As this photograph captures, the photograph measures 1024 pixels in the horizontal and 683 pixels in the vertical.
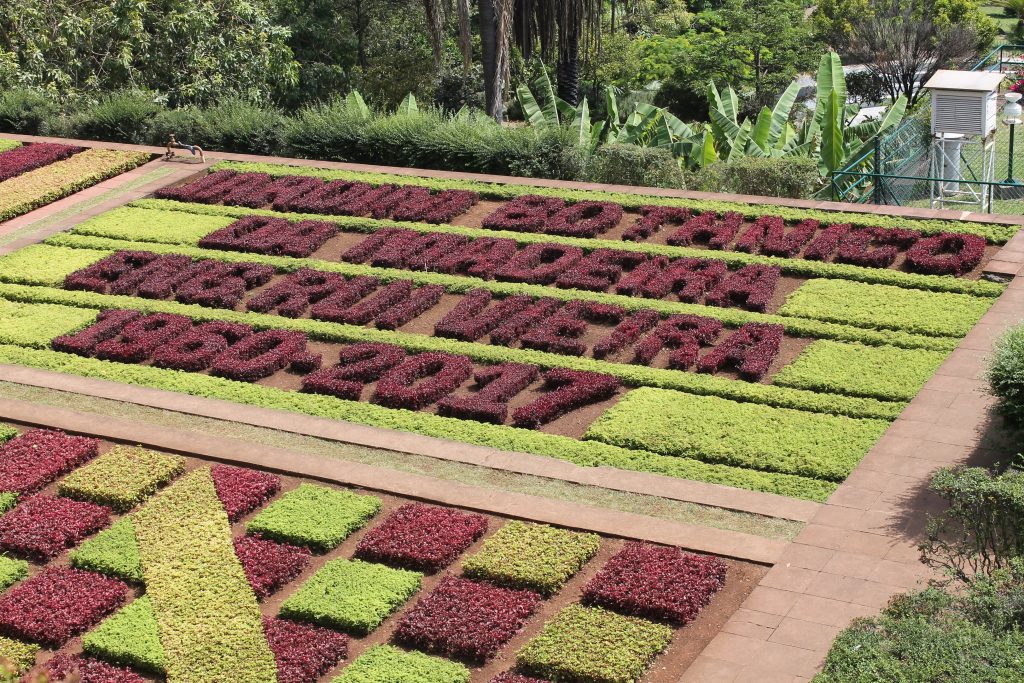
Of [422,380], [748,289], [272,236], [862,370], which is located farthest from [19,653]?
[272,236]

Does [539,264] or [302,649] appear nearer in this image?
[302,649]

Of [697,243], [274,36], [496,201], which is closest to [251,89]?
[274,36]

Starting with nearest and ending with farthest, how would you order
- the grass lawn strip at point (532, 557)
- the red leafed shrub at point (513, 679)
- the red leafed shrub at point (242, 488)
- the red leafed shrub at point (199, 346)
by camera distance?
the red leafed shrub at point (513, 679) < the grass lawn strip at point (532, 557) < the red leafed shrub at point (242, 488) < the red leafed shrub at point (199, 346)

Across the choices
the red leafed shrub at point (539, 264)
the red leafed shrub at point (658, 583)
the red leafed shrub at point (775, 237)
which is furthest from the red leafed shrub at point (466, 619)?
the red leafed shrub at point (775, 237)

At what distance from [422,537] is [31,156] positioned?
15.2 m

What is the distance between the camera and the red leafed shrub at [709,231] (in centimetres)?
1716

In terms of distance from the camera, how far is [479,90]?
2972 cm

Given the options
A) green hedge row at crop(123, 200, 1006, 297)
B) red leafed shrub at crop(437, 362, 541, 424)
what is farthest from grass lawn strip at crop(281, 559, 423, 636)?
green hedge row at crop(123, 200, 1006, 297)

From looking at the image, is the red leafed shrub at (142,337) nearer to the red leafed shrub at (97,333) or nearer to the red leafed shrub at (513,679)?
the red leafed shrub at (97,333)

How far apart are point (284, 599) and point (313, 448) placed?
8.72 ft

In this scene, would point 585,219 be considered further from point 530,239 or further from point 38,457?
point 38,457

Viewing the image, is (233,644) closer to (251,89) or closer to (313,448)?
(313,448)

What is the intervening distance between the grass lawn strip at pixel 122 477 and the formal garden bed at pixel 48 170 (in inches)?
364

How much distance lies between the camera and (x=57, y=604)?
32.8 ft
